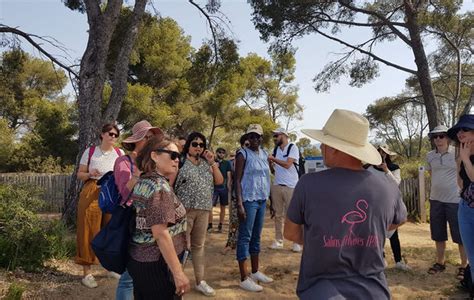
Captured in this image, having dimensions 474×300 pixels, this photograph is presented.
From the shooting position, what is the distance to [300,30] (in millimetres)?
11602

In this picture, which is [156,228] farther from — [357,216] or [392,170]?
[392,170]

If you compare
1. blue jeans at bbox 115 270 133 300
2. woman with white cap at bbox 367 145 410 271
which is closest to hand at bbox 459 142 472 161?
woman with white cap at bbox 367 145 410 271

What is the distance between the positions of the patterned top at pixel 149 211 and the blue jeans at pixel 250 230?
6.25 feet

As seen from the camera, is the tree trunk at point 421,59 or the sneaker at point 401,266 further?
the tree trunk at point 421,59

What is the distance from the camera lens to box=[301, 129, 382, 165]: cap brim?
1942 millimetres

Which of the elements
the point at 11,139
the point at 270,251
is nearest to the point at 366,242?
the point at 270,251

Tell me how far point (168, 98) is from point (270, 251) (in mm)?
17018

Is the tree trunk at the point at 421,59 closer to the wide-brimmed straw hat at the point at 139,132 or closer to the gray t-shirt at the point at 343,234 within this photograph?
the wide-brimmed straw hat at the point at 139,132

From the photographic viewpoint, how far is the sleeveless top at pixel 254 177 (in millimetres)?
4441

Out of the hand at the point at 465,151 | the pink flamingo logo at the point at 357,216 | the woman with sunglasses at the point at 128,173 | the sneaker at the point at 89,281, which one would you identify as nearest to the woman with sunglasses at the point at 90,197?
the sneaker at the point at 89,281

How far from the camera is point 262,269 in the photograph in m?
5.22

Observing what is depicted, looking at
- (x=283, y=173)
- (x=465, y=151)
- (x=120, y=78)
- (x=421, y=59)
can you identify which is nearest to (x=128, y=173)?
(x=465, y=151)

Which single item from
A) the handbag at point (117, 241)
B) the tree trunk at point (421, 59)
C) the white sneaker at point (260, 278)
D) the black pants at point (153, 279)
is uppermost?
the tree trunk at point (421, 59)

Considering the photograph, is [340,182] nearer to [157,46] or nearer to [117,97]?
[117,97]
